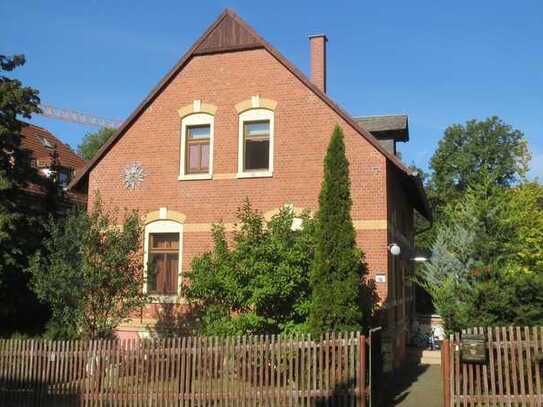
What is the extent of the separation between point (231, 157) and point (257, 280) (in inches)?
217

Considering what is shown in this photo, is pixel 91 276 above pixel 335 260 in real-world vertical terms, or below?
below

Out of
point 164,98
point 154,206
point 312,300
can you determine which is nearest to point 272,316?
point 312,300

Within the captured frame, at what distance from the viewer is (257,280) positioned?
38.1 feet

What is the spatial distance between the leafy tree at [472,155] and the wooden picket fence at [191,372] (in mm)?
36652

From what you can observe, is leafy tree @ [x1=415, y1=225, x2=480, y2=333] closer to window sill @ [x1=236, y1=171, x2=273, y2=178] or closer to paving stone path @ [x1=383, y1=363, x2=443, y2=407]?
paving stone path @ [x1=383, y1=363, x2=443, y2=407]

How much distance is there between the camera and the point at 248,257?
11.9 m

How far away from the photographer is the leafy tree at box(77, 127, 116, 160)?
Result: 189ft

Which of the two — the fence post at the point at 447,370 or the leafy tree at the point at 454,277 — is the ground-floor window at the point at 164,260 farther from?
Answer: the fence post at the point at 447,370

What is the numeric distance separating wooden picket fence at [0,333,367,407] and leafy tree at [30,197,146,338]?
1.41 m

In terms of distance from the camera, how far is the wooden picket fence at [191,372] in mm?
10156

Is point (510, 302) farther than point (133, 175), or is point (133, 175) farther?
point (133, 175)

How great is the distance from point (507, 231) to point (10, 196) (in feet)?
48.6

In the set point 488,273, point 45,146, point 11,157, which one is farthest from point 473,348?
point 45,146

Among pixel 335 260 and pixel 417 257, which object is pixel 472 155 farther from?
pixel 335 260
